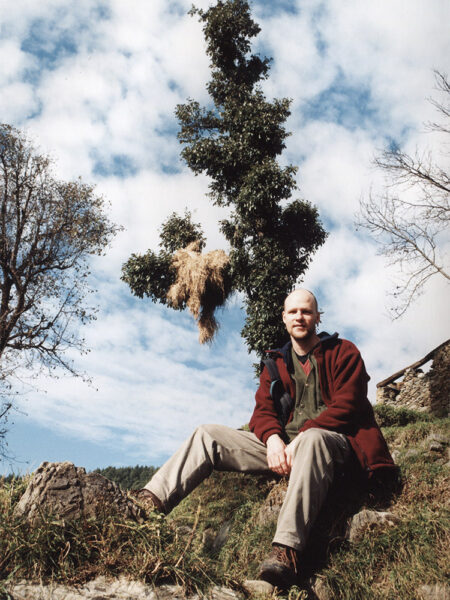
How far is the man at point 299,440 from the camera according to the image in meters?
2.76

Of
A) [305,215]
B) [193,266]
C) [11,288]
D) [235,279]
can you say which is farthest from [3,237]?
[305,215]

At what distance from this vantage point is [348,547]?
10.2 feet

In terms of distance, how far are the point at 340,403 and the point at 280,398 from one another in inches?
26.1

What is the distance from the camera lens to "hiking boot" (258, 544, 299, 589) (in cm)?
252

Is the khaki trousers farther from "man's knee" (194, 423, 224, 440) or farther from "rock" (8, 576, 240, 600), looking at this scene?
"rock" (8, 576, 240, 600)

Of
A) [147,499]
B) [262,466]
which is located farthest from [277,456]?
[147,499]

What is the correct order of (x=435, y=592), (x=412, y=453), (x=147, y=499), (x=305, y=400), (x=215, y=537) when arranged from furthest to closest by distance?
(x=412, y=453) < (x=215, y=537) < (x=305, y=400) < (x=147, y=499) < (x=435, y=592)

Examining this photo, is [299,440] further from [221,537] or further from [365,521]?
[221,537]

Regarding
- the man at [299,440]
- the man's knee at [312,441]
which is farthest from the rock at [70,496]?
the man's knee at [312,441]

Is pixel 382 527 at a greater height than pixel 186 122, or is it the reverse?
pixel 186 122

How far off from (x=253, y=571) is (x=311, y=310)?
7.55 feet

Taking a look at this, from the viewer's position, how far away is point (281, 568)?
252cm

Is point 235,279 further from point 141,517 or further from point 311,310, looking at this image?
point 141,517

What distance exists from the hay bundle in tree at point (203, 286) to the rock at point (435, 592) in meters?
10.7
